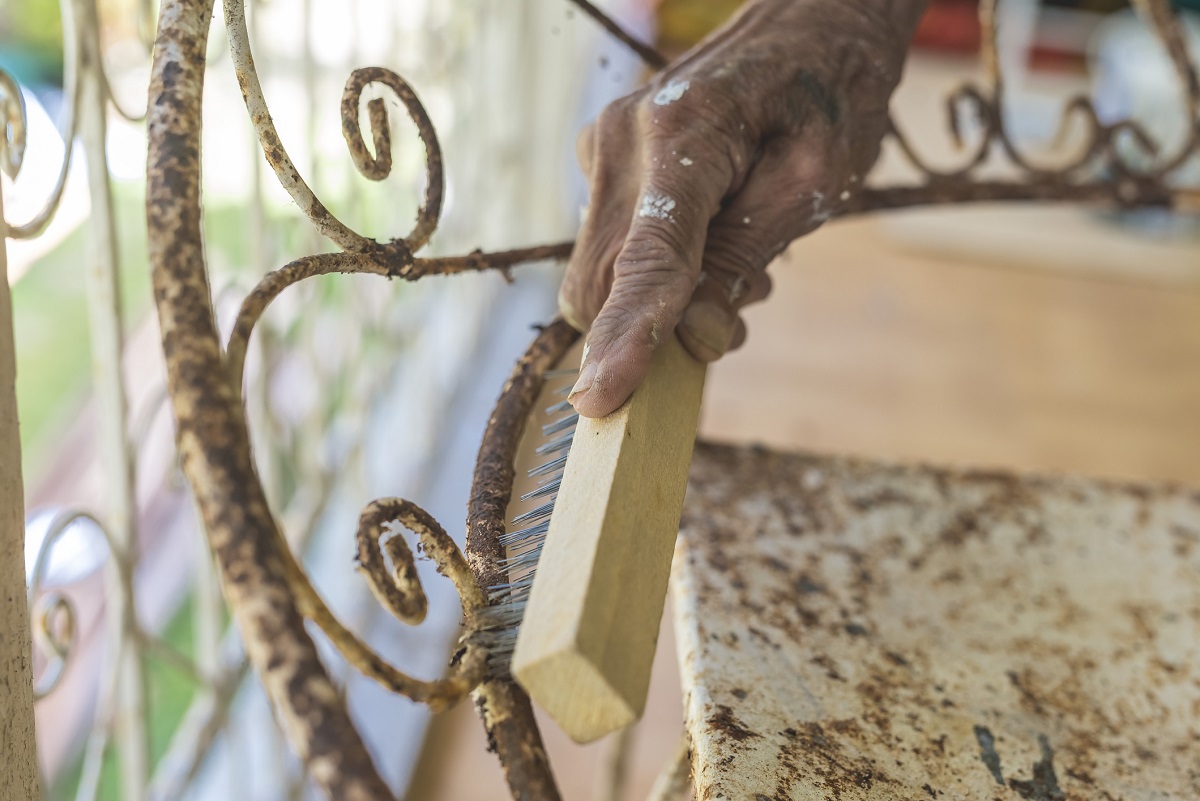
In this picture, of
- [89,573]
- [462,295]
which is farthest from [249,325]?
[462,295]

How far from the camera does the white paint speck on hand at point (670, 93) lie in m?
0.55

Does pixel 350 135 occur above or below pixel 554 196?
above

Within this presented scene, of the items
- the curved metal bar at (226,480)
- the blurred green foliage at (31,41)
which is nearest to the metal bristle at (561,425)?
the curved metal bar at (226,480)

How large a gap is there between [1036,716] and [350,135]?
1.68ft

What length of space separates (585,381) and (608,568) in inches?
3.8

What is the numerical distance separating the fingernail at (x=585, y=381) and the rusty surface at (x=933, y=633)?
8.2 inches

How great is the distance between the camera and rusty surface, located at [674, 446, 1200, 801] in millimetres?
568

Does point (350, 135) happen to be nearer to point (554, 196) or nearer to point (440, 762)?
point (440, 762)

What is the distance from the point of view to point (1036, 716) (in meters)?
0.63

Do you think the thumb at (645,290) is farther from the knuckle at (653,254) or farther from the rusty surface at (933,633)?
the rusty surface at (933,633)

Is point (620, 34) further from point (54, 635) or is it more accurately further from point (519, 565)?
point (54, 635)

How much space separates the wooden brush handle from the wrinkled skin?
4cm

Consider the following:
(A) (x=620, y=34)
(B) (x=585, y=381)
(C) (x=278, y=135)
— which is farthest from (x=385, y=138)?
(A) (x=620, y=34)

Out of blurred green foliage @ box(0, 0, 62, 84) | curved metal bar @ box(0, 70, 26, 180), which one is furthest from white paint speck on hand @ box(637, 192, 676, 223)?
blurred green foliage @ box(0, 0, 62, 84)
